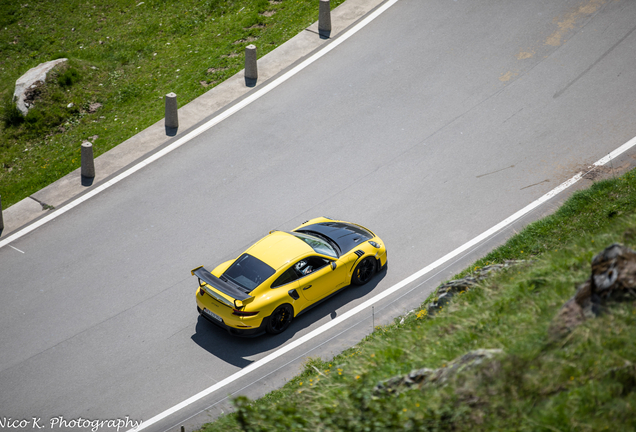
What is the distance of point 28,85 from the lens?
623 inches

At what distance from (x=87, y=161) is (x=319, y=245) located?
22.2 ft

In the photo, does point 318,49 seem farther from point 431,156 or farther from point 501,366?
point 501,366

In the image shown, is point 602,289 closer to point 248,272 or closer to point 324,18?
point 248,272

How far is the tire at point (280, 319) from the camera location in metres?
9.71

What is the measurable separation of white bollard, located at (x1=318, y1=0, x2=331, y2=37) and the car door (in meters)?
8.81

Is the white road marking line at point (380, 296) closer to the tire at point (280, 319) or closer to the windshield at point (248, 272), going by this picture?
the tire at point (280, 319)

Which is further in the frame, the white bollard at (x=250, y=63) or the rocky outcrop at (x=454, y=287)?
the white bollard at (x=250, y=63)

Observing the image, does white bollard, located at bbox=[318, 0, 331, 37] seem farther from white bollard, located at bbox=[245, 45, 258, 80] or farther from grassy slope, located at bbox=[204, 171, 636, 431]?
grassy slope, located at bbox=[204, 171, 636, 431]

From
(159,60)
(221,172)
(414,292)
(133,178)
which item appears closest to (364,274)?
(414,292)

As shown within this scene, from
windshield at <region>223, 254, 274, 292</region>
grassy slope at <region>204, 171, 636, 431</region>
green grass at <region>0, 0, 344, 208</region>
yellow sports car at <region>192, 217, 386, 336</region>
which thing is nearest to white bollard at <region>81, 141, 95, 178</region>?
green grass at <region>0, 0, 344, 208</region>

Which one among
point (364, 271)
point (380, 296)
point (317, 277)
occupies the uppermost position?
point (317, 277)

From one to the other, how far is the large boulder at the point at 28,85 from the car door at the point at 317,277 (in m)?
10.7

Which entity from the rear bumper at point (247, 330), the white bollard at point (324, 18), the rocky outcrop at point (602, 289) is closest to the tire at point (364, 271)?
the rear bumper at point (247, 330)

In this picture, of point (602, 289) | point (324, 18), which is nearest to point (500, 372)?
point (602, 289)
